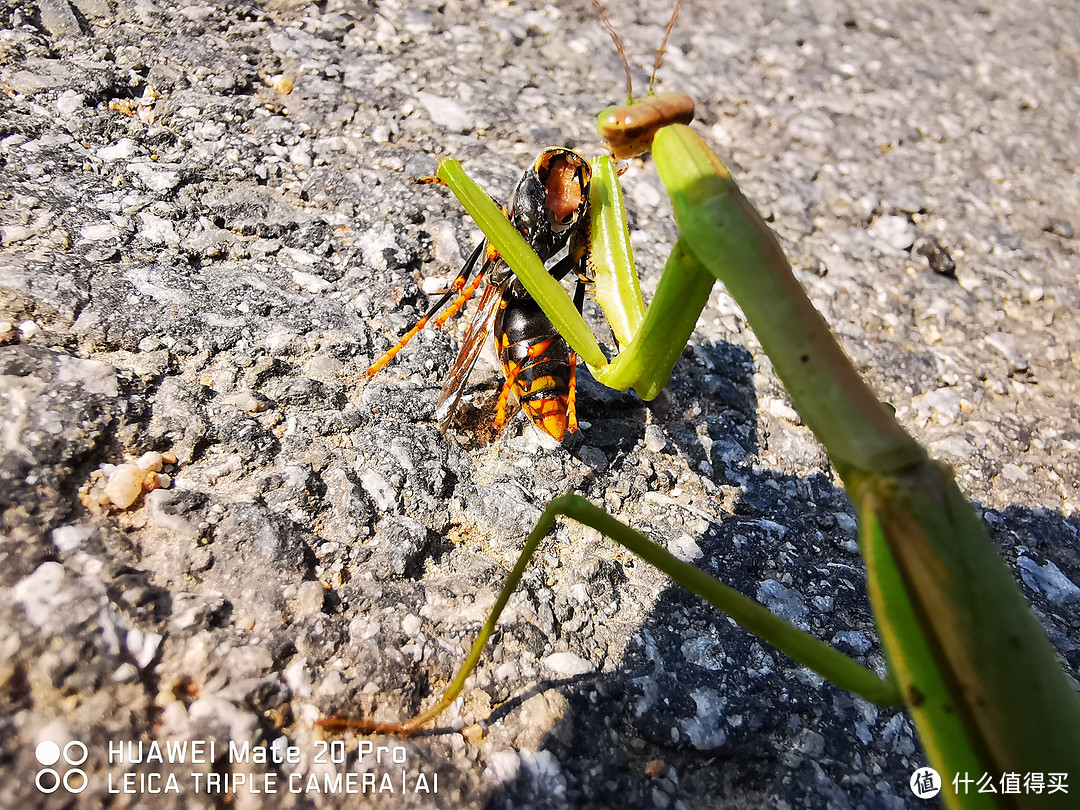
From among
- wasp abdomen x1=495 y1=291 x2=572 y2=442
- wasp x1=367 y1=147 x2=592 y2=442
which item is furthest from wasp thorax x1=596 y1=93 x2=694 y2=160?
wasp abdomen x1=495 y1=291 x2=572 y2=442

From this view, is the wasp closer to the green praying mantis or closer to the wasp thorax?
the wasp thorax

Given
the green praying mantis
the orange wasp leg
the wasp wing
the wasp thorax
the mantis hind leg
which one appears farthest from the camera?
the orange wasp leg

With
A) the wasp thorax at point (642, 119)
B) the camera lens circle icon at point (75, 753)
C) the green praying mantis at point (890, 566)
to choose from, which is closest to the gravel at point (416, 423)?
the camera lens circle icon at point (75, 753)

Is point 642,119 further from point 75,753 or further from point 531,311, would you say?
point 75,753

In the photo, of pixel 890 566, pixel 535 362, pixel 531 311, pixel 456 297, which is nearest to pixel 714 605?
pixel 890 566

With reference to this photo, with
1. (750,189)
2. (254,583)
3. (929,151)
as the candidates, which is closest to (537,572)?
(254,583)

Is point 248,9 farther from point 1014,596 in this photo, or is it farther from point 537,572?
point 1014,596

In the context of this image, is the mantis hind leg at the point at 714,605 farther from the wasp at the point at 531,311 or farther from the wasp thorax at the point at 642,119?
the wasp thorax at the point at 642,119
